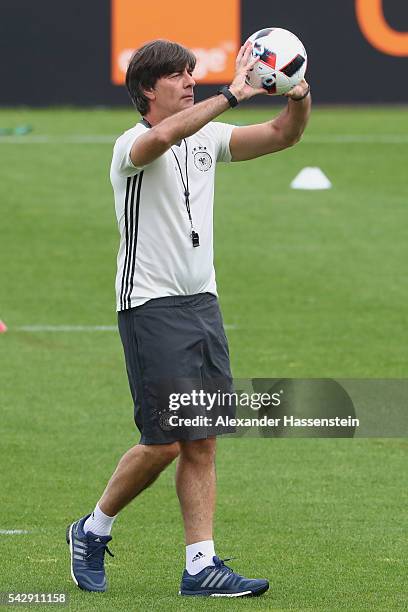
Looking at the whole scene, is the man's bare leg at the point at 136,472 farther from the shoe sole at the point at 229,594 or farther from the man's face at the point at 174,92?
the man's face at the point at 174,92

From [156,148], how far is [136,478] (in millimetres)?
1322

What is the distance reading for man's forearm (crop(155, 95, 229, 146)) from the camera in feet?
19.4

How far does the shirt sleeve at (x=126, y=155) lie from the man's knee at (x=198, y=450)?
1099mm

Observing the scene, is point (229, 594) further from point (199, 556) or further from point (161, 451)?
point (161, 451)

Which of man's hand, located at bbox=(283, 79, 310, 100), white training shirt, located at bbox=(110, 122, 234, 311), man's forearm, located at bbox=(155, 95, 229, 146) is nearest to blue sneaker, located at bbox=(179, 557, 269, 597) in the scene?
white training shirt, located at bbox=(110, 122, 234, 311)

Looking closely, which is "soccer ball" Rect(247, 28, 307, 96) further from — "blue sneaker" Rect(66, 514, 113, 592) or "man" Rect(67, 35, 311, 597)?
"blue sneaker" Rect(66, 514, 113, 592)

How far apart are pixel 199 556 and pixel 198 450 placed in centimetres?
42

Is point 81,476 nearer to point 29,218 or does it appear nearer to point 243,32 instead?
point 29,218

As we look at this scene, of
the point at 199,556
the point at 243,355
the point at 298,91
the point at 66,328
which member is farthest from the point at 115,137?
the point at 199,556

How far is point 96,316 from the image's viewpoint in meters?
13.5

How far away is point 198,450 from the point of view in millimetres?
6246

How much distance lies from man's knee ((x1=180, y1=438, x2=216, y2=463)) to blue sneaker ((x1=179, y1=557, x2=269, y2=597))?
0.40 meters

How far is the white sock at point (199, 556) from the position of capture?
6195mm

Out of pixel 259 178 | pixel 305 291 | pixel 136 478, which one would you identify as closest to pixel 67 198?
pixel 259 178
